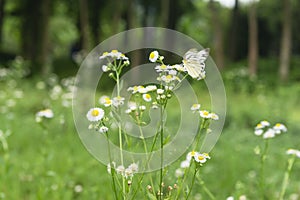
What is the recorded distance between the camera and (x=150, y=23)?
2044 cm

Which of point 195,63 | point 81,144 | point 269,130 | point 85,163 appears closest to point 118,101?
point 195,63

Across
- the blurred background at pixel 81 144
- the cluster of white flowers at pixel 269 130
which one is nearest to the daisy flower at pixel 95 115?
the blurred background at pixel 81 144

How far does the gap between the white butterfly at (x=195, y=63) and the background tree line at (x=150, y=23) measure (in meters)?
9.13

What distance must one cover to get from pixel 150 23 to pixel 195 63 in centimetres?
1933

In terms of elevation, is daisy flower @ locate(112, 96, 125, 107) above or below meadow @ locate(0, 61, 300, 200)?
above

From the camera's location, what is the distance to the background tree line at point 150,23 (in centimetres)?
1343

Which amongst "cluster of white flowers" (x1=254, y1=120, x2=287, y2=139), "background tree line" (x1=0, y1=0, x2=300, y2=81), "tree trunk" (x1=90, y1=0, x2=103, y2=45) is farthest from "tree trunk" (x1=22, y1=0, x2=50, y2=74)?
"cluster of white flowers" (x1=254, y1=120, x2=287, y2=139)

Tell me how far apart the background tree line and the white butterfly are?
29.9 ft

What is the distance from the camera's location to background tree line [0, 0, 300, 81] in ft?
44.1

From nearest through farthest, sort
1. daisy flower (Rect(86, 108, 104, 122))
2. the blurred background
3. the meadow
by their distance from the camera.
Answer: daisy flower (Rect(86, 108, 104, 122)), the meadow, the blurred background

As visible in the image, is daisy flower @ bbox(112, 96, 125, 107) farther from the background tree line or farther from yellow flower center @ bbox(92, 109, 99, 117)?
the background tree line

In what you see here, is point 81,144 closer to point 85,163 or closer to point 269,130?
point 85,163

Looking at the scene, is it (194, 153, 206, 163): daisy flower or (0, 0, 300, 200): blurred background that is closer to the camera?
(194, 153, 206, 163): daisy flower

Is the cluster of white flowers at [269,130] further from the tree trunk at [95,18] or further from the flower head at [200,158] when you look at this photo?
the tree trunk at [95,18]
